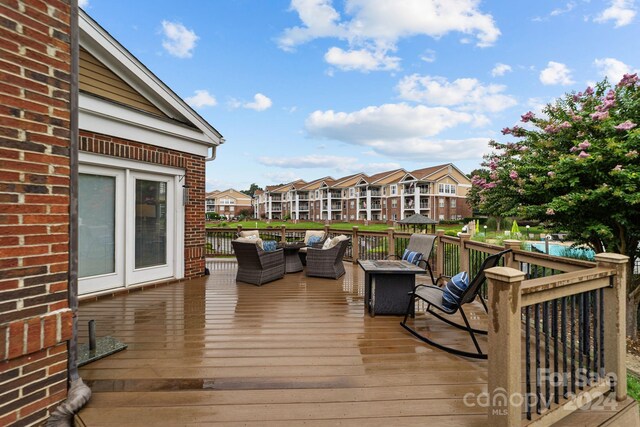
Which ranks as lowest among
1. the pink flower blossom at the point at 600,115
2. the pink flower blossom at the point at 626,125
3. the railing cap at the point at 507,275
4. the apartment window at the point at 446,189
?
the railing cap at the point at 507,275

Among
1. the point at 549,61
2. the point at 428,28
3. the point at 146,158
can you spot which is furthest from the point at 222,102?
the point at 549,61

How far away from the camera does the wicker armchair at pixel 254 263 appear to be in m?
5.45

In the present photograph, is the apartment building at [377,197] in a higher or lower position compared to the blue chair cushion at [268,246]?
higher

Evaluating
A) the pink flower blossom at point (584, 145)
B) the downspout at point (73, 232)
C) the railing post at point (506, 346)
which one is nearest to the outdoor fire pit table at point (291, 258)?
the downspout at point (73, 232)

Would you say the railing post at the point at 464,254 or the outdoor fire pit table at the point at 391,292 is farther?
the railing post at the point at 464,254

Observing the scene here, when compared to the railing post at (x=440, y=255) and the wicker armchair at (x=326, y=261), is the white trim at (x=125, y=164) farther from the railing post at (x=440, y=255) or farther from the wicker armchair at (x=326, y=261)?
the railing post at (x=440, y=255)

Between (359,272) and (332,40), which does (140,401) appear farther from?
(332,40)

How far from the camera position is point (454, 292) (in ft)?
9.89

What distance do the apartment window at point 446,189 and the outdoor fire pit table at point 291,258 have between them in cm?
3865

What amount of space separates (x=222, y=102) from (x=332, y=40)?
6519 millimetres

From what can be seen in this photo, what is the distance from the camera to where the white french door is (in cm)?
444

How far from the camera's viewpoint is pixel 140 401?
2004 millimetres

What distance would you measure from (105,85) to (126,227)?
7.28ft

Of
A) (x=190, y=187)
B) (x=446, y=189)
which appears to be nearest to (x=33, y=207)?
(x=190, y=187)
